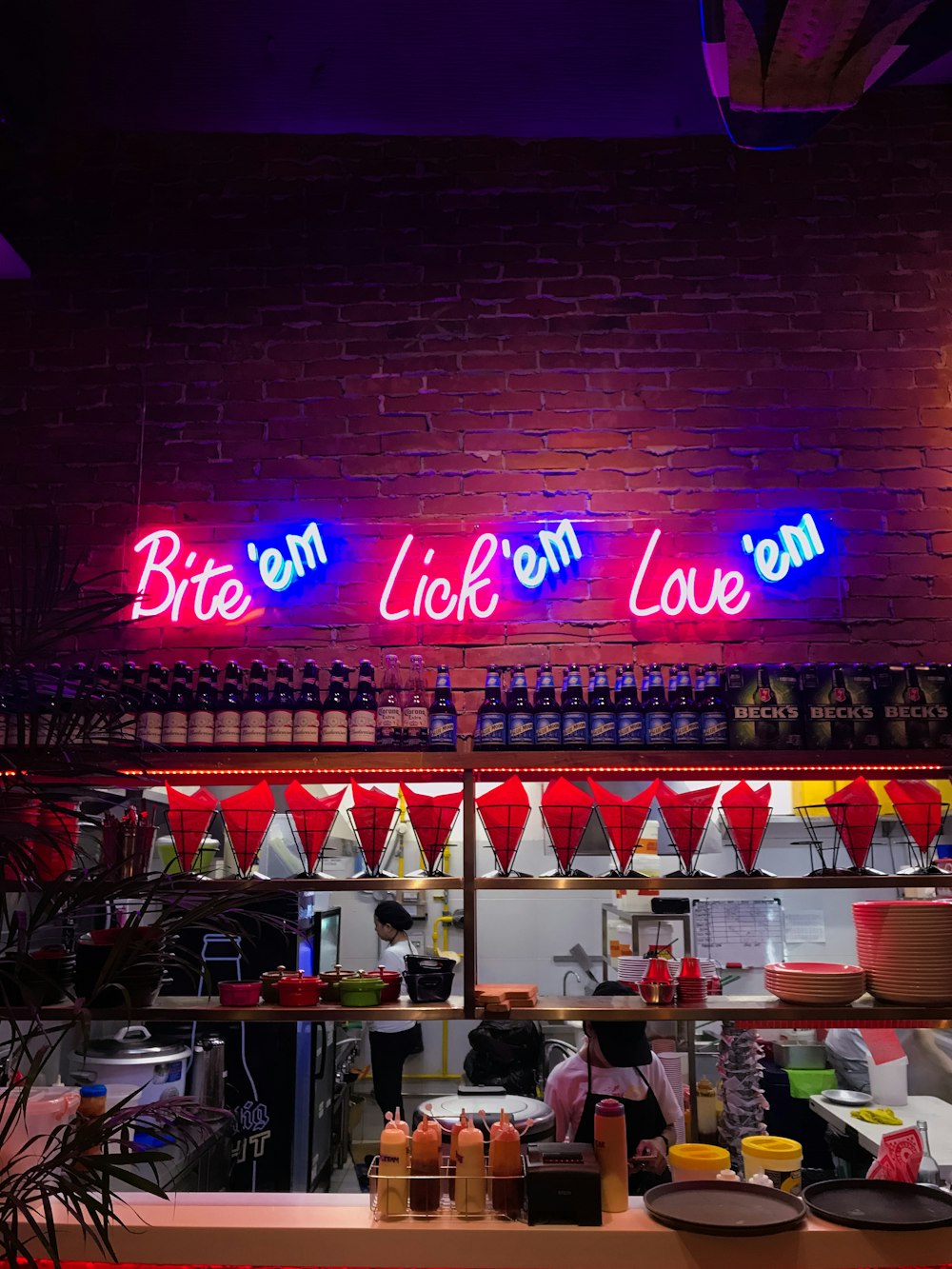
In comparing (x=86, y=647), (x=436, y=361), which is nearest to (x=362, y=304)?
(x=436, y=361)

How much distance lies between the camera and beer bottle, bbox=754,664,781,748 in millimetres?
3326

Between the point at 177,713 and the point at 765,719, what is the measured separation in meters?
2.03

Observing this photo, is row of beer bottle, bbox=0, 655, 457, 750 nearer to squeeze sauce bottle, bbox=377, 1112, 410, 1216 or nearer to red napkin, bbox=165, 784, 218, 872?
red napkin, bbox=165, 784, 218, 872

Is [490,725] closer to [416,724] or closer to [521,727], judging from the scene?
[521,727]

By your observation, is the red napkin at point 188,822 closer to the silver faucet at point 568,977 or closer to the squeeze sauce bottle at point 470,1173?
the squeeze sauce bottle at point 470,1173

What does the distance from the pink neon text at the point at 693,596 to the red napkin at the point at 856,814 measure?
870 mm

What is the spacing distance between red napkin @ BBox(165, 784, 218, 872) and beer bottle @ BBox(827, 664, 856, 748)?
2.13 metres

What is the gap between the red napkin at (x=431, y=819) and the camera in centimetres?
334

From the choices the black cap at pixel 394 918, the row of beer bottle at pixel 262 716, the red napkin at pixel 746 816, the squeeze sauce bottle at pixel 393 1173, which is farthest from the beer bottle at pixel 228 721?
the black cap at pixel 394 918

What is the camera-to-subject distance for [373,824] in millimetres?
3357

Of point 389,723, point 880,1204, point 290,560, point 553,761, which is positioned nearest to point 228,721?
point 389,723

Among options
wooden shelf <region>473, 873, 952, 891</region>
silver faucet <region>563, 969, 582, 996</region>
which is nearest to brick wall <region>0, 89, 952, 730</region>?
wooden shelf <region>473, 873, 952, 891</region>

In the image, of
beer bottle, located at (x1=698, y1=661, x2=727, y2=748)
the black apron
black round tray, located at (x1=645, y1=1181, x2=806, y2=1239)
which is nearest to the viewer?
black round tray, located at (x1=645, y1=1181, x2=806, y2=1239)

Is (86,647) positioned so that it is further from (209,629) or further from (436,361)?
(436,361)
